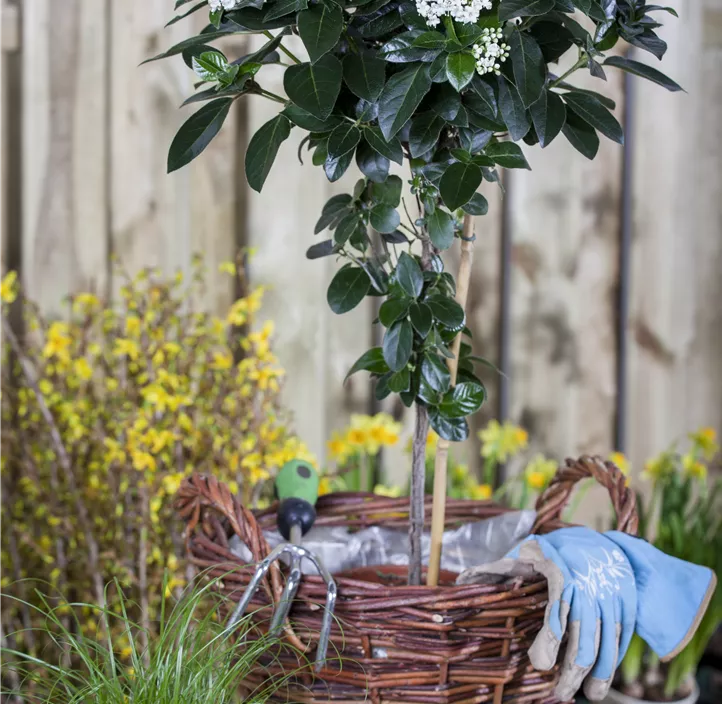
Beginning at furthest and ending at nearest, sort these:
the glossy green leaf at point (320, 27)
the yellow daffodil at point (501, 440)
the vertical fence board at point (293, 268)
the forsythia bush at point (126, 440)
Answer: the vertical fence board at point (293, 268) → the yellow daffodil at point (501, 440) → the forsythia bush at point (126, 440) → the glossy green leaf at point (320, 27)

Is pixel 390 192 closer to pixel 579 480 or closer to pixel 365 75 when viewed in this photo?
pixel 365 75

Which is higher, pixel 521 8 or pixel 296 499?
pixel 521 8

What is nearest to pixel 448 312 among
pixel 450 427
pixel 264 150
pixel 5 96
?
pixel 450 427

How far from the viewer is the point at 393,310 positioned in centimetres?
84

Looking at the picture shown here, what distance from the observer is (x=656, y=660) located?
1492 mm

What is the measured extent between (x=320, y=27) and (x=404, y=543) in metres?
0.65

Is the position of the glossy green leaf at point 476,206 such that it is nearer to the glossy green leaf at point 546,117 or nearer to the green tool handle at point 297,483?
the glossy green leaf at point 546,117

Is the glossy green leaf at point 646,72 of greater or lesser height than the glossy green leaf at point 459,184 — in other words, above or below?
above

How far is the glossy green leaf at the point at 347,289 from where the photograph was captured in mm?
871

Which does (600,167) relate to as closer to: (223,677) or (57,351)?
(57,351)

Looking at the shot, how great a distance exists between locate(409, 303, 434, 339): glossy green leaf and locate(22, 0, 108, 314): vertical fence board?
1.18 metres

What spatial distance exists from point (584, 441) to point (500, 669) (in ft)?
3.96

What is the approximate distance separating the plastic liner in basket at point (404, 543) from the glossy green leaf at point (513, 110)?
0.50m

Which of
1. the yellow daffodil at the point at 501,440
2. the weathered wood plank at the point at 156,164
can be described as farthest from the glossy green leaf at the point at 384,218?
the weathered wood plank at the point at 156,164
